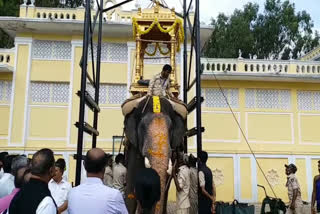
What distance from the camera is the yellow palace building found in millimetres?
13508

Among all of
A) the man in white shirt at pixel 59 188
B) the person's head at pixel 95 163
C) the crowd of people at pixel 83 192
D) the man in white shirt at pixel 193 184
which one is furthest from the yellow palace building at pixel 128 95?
the person's head at pixel 95 163

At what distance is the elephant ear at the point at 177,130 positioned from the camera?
561 centimetres

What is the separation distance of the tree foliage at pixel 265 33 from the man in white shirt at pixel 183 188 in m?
19.3

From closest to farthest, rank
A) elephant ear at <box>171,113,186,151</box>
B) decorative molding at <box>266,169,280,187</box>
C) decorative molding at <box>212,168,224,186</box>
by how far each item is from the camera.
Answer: elephant ear at <box>171,113,186,151</box> < decorative molding at <box>212,168,224,186</box> < decorative molding at <box>266,169,280,187</box>

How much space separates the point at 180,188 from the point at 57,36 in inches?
376

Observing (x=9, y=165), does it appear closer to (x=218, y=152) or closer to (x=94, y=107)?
(x=94, y=107)

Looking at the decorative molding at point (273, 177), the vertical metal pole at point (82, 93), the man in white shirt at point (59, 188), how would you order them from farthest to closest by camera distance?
the decorative molding at point (273, 177) < the vertical metal pole at point (82, 93) < the man in white shirt at point (59, 188)

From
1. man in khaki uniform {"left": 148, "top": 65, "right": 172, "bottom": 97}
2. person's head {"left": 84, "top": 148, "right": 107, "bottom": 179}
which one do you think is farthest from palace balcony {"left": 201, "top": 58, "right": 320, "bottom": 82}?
person's head {"left": 84, "top": 148, "right": 107, "bottom": 179}

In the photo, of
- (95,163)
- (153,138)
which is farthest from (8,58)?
(95,163)

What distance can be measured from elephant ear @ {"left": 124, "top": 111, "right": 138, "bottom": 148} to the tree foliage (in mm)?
20010

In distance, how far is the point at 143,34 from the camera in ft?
25.4

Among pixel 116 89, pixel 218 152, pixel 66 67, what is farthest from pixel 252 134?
pixel 66 67

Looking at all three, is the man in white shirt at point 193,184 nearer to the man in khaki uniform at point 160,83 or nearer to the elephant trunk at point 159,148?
the man in khaki uniform at point 160,83

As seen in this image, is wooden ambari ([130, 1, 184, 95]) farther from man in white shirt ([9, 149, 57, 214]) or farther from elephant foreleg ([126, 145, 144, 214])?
man in white shirt ([9, 149, 57, 214])
